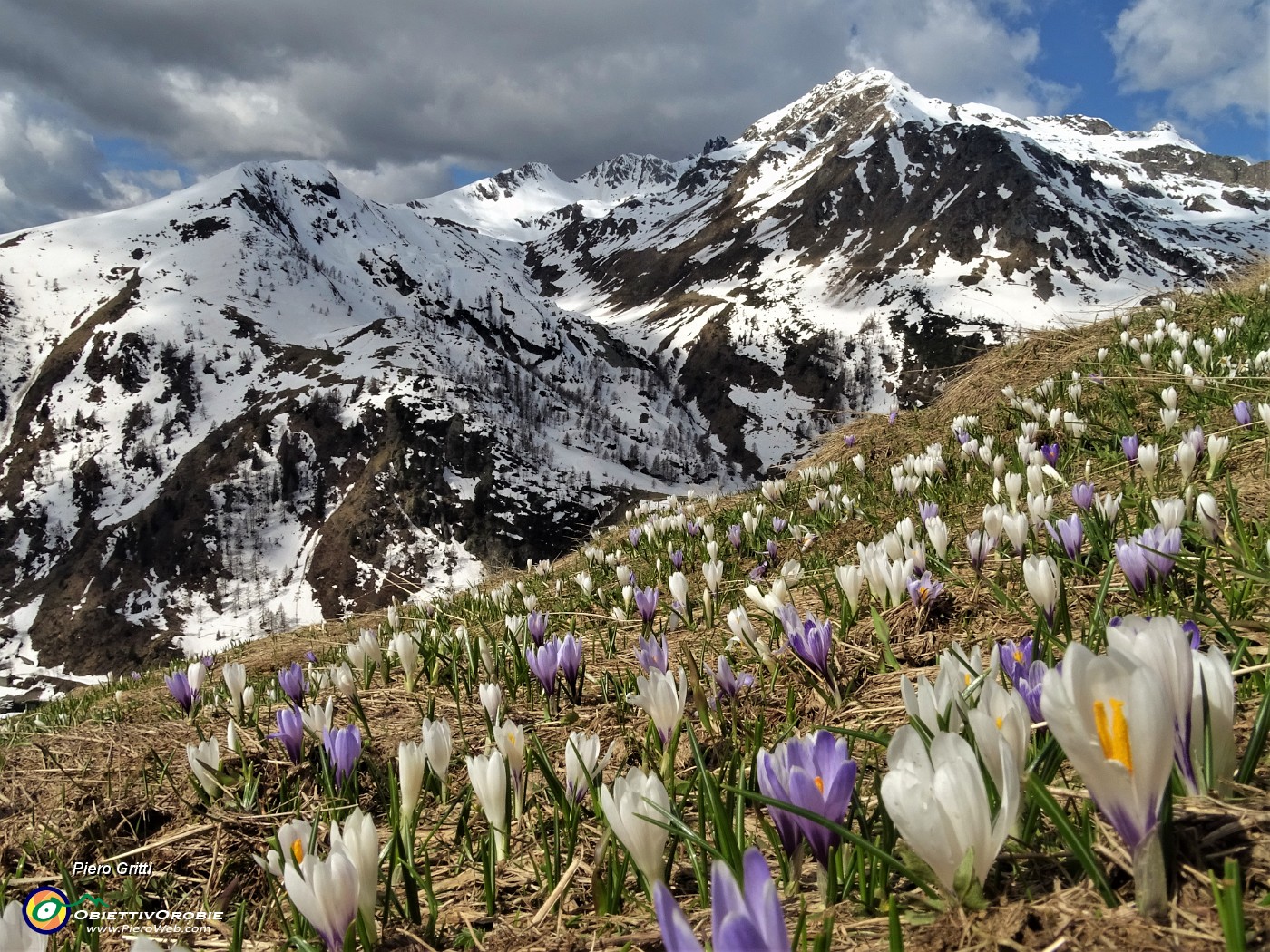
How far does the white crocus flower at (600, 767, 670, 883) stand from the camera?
1271 millimetres

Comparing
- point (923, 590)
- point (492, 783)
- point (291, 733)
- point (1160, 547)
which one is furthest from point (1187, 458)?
point (291, 733)

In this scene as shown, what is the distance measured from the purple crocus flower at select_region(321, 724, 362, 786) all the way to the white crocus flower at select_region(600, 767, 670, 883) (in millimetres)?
1166

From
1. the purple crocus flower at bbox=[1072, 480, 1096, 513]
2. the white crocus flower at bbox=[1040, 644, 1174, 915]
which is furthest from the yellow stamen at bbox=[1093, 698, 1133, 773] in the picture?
the purple crocus flower at bbox=[1072, 480, 1096, 513]

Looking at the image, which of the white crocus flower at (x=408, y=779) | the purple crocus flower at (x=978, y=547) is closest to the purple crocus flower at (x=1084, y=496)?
the purple crocus flower at (x=978, y=547)

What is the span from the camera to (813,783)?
3.76 ft

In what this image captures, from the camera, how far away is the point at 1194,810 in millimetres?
1001

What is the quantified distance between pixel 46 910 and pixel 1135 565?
3.16 m

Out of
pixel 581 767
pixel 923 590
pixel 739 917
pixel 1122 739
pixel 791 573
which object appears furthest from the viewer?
pixel 791 573

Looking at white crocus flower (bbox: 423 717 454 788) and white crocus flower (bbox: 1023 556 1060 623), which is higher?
white crocus flower (bbox: 1023 556 1060 623)

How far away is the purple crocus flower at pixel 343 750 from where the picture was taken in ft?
7.04

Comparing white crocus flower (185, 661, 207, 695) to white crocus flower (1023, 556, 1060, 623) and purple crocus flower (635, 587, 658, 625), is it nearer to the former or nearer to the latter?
purple crocus flower (635, 587, 658, 625)

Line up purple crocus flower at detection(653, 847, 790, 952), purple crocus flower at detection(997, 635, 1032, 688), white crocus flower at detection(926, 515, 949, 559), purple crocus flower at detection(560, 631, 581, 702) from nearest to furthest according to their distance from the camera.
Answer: purple crocus flower at detection(653, 847, 790, 952) → purple crocus flower at detection(997, 635, 1032, 688) → purple crocus flower at detection(560, 631, 581, 702) → white crocus flower at detection(926, 515, 949, 559)

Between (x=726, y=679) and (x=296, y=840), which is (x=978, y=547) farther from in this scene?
(x=296, y=840)

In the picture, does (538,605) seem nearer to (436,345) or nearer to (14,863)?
(14,863)
